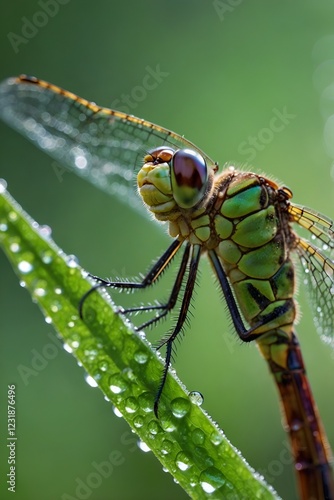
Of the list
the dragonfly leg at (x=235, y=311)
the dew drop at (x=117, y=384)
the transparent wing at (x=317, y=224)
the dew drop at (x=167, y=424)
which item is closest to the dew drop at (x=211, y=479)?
the dew drop at (x=167, y=424)

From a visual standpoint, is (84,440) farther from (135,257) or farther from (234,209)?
(234,209)

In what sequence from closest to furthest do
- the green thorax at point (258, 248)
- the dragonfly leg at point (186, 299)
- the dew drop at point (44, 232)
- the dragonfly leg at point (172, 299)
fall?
the dew drop at point (44, 232) < the dragonfly leg at point (186, 299) < the dragonfly leg at point (172, 299) < the green thorax at point (258, 248)

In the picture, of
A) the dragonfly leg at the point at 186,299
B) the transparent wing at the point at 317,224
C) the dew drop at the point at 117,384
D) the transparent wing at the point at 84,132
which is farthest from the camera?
the transparent wing at the point at 84,132

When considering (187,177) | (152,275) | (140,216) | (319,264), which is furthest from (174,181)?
(140,216)

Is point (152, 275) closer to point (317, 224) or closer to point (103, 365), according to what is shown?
point (317, 224)

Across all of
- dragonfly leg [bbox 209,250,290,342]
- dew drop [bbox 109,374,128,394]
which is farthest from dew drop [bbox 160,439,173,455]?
dragonfly leg [bbox 209,250,290,342]

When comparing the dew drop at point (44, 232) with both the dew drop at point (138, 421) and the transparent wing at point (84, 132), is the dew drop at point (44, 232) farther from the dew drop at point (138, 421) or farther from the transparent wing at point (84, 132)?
the transparent wing at point (84, 132)
